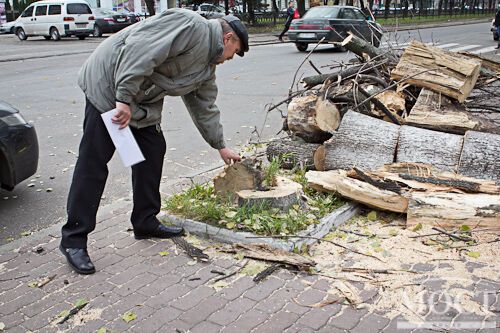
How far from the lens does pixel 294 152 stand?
5.54 m

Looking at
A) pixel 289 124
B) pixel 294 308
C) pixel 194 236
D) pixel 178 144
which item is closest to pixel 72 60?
pixel 178 144

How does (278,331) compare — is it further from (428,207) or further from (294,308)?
(428,207)

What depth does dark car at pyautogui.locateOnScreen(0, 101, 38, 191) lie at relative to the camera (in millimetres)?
4812

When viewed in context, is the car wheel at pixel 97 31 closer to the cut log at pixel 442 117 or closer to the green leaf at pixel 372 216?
the cut log at pixel 442 117

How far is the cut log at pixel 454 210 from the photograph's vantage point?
4.05 meters

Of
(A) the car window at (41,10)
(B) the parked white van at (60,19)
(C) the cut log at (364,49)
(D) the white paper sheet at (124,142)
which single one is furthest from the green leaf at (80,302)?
(A) the car window at (41,10)

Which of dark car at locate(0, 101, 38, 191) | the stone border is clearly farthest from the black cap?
dark car at locate(0, 101, 38, 191)

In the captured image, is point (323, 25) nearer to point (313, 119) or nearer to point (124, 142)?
point (313, 119)

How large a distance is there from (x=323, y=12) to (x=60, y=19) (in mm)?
14103

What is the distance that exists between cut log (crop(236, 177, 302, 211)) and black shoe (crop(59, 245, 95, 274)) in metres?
1.20

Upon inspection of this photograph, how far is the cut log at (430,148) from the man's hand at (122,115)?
2.63m

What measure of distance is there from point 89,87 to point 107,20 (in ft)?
89.9

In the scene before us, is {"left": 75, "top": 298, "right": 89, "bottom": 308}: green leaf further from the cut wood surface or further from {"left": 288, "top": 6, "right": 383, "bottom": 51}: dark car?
{"left": 288, "top": 6, "right": 383, "bottom": 51}: dark car

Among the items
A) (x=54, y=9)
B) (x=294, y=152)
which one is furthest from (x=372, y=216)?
(x=54, y=9)
